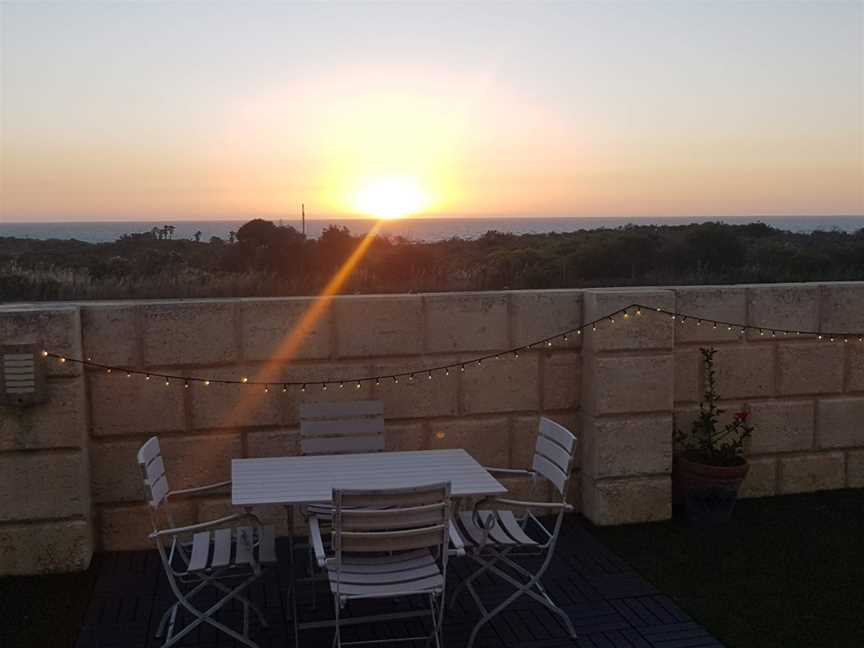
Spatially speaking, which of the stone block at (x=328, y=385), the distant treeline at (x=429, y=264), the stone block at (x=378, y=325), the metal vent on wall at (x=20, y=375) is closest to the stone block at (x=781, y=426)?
the stone block at (x=378, y=325)

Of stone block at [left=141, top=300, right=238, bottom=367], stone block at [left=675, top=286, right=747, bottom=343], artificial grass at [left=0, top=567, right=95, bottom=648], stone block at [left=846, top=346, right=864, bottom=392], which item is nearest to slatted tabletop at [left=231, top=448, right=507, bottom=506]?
stone block at [left=141, top=300, right=238, bottom=367]

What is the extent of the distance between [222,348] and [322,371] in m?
0.60

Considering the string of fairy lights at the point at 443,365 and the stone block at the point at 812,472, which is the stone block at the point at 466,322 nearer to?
the string of fairy lights at the point at 443,365

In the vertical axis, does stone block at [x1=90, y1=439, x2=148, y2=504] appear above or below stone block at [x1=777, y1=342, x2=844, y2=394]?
below

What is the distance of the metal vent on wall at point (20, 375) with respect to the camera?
4625 mm

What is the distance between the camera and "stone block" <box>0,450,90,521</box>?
472cm

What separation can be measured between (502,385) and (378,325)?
0.88 meters

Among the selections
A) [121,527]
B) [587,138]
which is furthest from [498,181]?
[121,527]

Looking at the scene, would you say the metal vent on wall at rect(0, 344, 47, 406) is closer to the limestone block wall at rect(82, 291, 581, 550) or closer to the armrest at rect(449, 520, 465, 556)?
the limestone block wall at rect(82, 291, 581, 550)

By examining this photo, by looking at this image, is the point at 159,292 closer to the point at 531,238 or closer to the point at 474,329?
the point at 474,329

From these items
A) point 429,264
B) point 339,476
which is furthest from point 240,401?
point 429,264

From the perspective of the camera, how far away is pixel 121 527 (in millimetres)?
5117

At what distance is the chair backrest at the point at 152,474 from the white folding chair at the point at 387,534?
2.54 feet

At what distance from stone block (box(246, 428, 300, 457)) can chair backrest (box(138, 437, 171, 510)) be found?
3.39 feet
